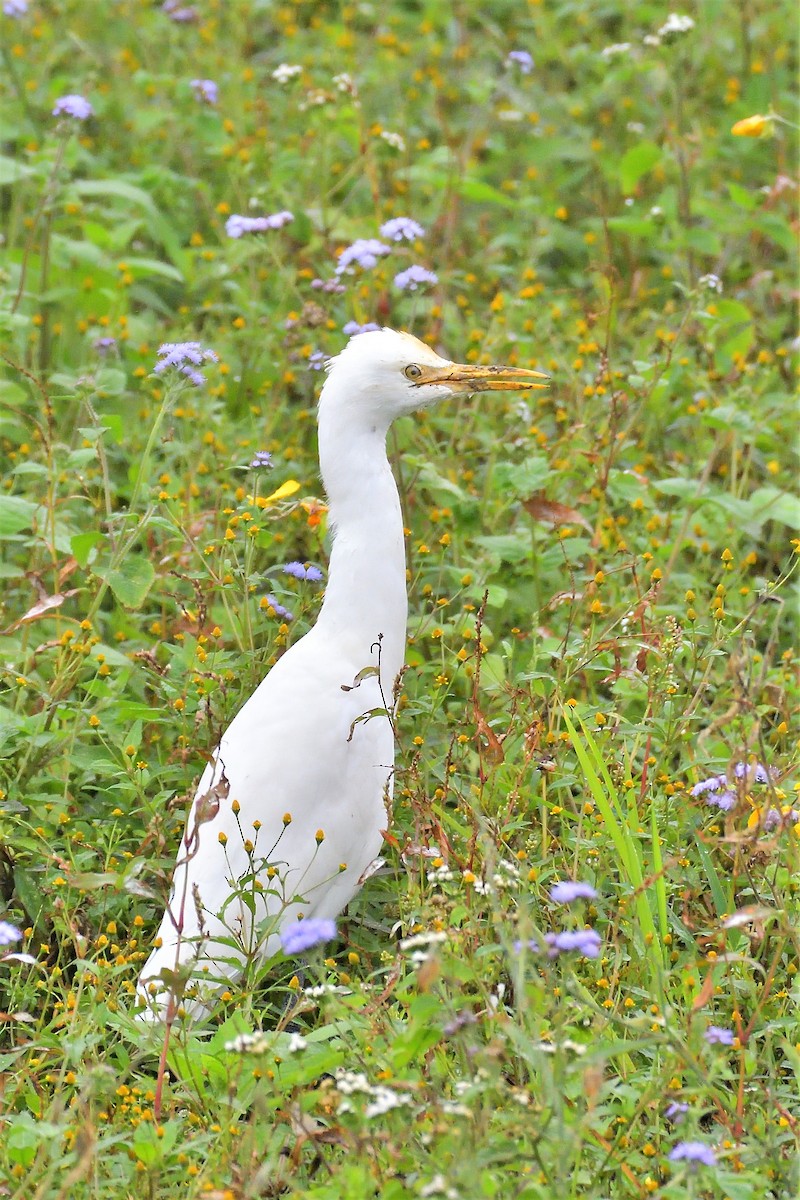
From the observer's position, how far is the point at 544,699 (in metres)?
3.53

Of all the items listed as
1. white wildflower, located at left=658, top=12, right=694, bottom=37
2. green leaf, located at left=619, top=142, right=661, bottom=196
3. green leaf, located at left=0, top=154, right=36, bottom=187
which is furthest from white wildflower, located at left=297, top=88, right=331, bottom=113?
green leaf, located at left=619, top=142, right=661, bottom=196

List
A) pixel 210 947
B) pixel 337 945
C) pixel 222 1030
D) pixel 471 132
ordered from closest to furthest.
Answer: pixel 222 1030 → pixel 210 947 → pixel 337 945 → pixel 471 132

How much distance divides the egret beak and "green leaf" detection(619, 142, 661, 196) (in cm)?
→ 223

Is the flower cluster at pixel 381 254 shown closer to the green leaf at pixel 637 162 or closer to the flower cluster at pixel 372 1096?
the green leaf at pixel 637 162

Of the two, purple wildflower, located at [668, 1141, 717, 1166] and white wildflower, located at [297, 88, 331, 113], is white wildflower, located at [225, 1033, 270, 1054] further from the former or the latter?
white wildflower, located at [297, 88, 331, 113]

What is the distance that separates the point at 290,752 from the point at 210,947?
424 mm

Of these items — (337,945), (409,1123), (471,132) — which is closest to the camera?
(409,1123)

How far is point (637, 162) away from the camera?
568 centimetres

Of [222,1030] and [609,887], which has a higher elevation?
[222,1030]

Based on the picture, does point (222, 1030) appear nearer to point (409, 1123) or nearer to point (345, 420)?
point (409, 1123)

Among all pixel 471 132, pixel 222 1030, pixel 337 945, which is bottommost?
pixel 337 945

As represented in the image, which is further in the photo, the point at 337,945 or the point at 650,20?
the point at 650,20

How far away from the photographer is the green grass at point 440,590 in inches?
101

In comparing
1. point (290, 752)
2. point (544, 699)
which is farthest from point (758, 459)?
point (290, 752)
